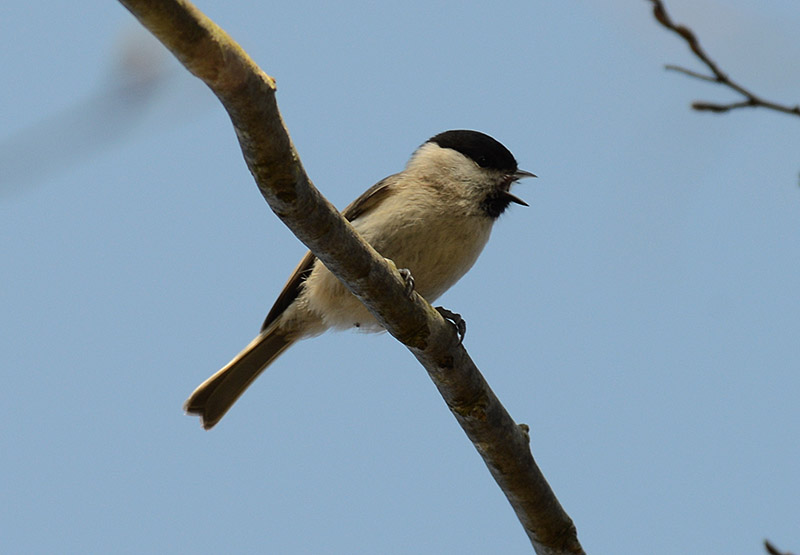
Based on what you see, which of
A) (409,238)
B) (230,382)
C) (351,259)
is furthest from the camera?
(230,382)

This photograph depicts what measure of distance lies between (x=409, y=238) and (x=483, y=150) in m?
1.01

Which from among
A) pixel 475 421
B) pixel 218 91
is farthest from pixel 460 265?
pixel 218 91

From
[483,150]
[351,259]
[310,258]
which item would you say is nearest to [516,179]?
[483,150]

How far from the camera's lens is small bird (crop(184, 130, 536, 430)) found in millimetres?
4609

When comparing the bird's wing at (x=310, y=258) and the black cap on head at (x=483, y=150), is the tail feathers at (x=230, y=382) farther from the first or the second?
the black cap on head at (x=483, y=150)

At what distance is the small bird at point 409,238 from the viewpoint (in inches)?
181

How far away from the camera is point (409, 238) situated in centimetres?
458

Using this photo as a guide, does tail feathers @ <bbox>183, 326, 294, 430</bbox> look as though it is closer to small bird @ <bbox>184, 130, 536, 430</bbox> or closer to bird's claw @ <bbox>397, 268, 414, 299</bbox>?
small bird @ <bbox>184, 130, 536, 430</bbox>

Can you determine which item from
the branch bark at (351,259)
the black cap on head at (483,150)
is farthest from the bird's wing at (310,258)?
the branch bark at (351,259)

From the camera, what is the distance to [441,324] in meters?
3.65

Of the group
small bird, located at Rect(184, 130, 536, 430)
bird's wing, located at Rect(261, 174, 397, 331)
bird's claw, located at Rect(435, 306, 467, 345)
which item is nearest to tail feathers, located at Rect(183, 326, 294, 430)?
small bird, located at Rect(184, 130, 536, 430)

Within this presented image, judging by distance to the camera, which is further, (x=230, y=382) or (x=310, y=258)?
(x=230, y=382)

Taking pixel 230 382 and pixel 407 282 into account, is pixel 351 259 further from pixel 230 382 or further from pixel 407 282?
pixel 230 382

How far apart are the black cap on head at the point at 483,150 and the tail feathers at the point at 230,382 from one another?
1455 mm
